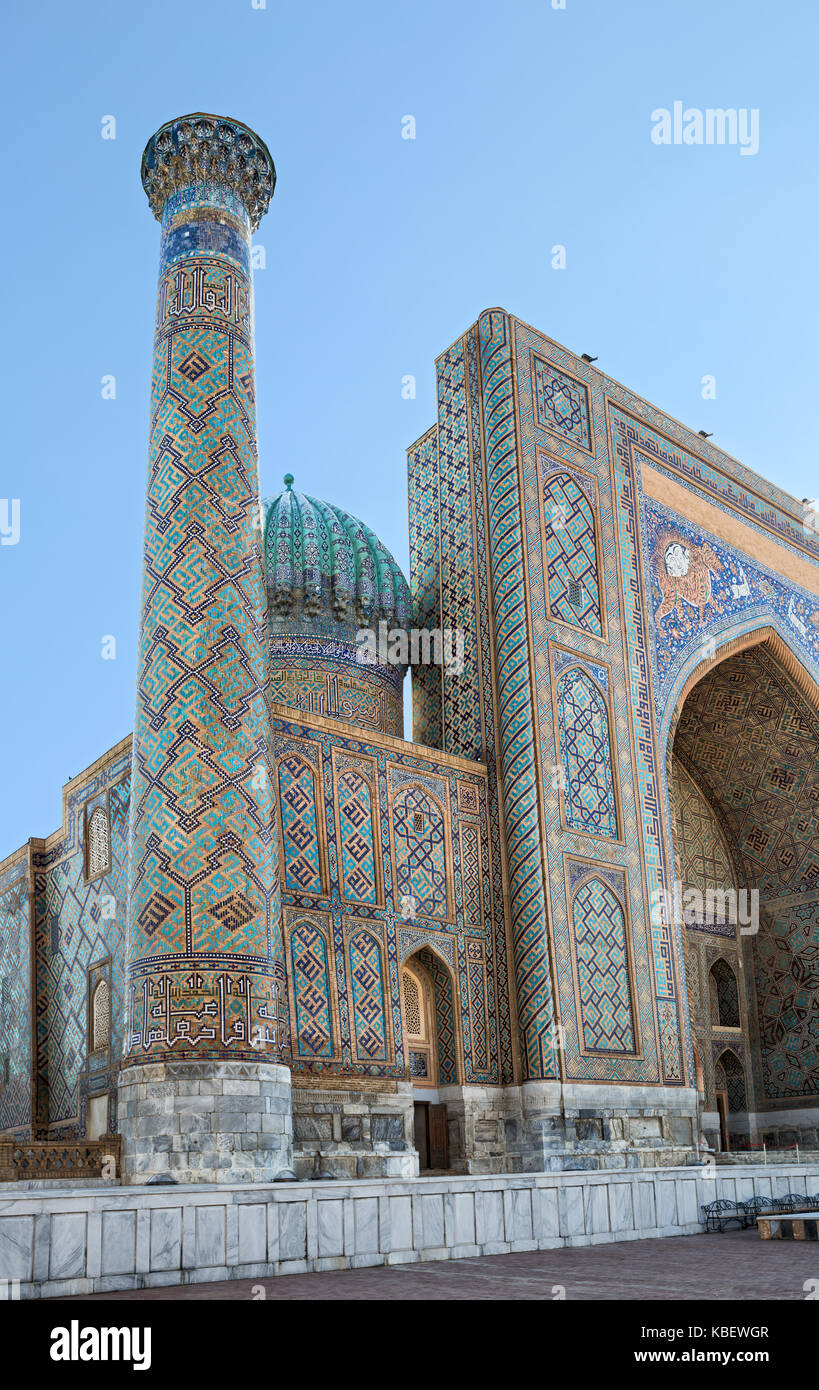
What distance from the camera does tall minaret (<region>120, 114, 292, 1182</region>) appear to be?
681cm

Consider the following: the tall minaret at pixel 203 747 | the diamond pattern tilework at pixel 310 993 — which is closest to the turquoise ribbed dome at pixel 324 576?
the tall minaret at pixel 203 747

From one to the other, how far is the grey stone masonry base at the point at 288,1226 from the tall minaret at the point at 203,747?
660 millimetres

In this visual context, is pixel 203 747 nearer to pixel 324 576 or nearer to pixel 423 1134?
pixel 423 1134

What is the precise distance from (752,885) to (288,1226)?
11066 millimetres

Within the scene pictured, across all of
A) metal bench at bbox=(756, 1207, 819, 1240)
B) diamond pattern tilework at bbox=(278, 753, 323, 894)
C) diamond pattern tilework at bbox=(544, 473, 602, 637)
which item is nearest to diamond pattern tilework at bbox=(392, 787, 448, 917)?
diamond pattern tilework at bbox=(278, 753, 323, 894)

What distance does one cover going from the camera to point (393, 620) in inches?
464

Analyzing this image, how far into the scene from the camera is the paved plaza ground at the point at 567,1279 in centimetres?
404

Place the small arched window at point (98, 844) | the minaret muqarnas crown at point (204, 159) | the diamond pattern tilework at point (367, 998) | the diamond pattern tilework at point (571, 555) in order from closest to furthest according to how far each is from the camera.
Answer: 1. the diamond pattern tilework at point (367, 998)
2. the minaret muqarnas crown at point (204, 159)
3. the small arched window at point (98, 844)
4. the diamond pattern tilework at point (571, 555)

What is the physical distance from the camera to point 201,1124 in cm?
667

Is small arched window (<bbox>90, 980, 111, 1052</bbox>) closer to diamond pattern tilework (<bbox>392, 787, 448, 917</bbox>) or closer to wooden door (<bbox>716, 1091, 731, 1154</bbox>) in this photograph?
diamond pattern tilework (<bbox>392, 787, 448, 917</bbox>)

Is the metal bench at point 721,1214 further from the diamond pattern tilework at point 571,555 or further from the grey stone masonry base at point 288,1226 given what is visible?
the diamond pattern tilework at point 571,555
